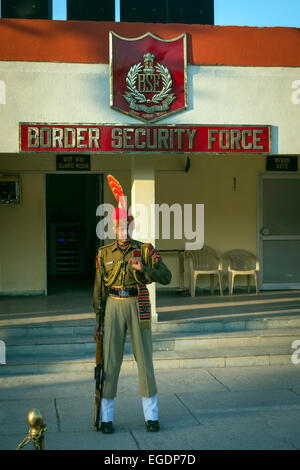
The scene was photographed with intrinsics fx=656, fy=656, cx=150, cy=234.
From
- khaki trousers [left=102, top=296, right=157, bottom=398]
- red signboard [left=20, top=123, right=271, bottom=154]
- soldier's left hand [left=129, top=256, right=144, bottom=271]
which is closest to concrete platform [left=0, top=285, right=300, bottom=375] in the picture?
khaki trousers [left=102, top=296, right=157, bottom=398]

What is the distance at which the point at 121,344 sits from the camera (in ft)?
19.2

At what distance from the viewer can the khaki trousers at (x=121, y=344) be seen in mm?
5762

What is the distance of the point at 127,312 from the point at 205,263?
21.6ft

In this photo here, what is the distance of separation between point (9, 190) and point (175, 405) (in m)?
6.47

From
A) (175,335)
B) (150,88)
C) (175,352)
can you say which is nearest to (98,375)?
(175,352)

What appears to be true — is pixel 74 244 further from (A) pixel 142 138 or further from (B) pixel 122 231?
(B) pixel 122 231

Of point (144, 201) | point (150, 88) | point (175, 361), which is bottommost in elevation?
point (175, 361)

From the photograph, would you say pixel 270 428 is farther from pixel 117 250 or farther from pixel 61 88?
pixel 61 88

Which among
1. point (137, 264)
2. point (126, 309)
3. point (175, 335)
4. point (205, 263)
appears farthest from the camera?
point (205, 263)

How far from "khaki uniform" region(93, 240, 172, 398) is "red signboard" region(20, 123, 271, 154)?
11.5 ft

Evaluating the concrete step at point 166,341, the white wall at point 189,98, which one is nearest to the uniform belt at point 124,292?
the concrete step at point 166,341

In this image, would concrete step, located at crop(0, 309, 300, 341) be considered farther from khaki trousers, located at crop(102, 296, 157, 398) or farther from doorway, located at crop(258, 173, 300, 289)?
khaki trousers, located at crop(102, 296, 157, 398)

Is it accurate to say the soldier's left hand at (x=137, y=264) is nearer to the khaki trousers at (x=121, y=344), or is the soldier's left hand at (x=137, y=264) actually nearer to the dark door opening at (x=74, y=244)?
the khaki trousers at (x=121, y=344)

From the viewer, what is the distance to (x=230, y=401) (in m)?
6.80
